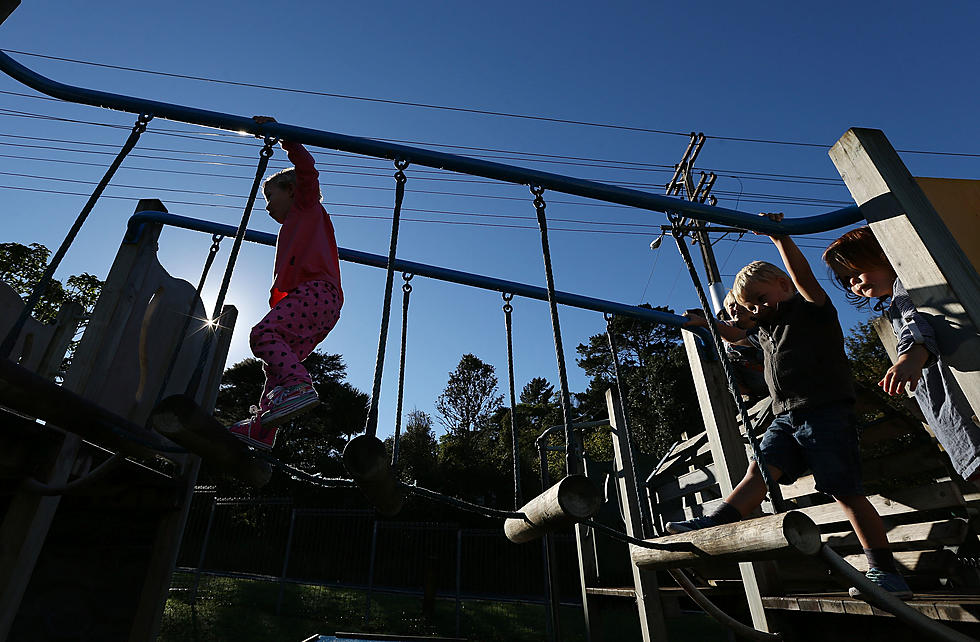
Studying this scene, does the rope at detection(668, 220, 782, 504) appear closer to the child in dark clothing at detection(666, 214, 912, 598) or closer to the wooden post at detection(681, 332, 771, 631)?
the child in dark clothing at detection(666, 214, 912, 598)

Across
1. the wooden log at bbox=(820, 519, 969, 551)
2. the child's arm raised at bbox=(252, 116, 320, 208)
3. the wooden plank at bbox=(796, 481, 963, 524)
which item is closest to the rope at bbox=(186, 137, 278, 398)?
the child's arm raised at bbox=(252, 116, 320, 208)

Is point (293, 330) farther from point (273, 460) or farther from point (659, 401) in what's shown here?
point (659, 401)

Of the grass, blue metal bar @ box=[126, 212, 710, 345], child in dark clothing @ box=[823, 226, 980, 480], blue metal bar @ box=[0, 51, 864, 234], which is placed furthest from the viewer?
the grass

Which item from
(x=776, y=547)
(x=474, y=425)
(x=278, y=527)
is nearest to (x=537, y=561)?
(x=278, y=527)

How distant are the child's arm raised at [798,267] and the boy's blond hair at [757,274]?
0.21 metres

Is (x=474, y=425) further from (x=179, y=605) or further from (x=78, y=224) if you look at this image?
(x=78, y=224)

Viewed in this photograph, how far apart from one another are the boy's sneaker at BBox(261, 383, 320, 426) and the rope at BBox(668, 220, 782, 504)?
1.43 meters

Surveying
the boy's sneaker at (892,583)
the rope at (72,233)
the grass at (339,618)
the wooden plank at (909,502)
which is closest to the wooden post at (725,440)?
the wooden plank at (909,502)

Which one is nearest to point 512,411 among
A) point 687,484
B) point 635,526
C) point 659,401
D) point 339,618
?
point 635,526

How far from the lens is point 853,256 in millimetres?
2002

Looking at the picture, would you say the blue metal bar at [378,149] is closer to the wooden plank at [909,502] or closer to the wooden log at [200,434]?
the wooden log at [200,434]

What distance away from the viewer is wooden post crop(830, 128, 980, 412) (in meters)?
1.41

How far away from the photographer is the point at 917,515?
2.55 m

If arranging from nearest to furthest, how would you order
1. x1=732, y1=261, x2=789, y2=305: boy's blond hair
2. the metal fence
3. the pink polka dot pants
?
the pink polka dot pants → x1=732, y1=261, x2=789, y2=305: boy's blond hair → the metal fence
